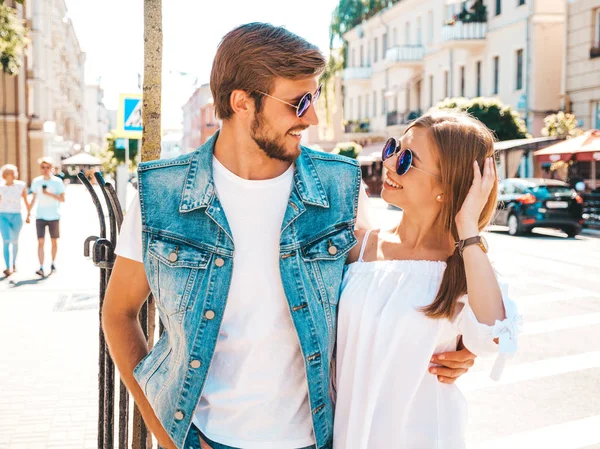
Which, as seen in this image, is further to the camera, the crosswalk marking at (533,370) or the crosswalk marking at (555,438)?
the crosswalk marking at (533,370)

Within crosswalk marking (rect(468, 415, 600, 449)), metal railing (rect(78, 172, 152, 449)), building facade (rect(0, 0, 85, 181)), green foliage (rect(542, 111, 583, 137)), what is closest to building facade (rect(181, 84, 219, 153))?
building facade (rect(0, 0, 85, 181))

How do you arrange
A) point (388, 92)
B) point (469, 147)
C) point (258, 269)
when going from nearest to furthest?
point (258, 269)
point (469, 147)
point (388, 92)

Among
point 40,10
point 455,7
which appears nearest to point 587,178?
point 455,7

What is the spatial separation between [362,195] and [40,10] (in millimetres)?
50600

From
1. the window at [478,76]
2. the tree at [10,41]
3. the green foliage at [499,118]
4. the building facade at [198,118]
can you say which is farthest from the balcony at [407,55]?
the building facade at [198,118]

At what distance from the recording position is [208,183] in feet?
7.17

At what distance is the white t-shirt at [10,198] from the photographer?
1180cm

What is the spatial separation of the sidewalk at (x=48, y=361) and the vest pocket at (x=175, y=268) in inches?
120

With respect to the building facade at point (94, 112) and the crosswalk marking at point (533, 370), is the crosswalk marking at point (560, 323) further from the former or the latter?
the building facade at point (94, 112)

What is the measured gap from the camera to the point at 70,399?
5.65 m

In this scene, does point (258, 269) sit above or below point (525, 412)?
above

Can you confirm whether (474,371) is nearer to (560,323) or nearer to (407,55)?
(560,323)

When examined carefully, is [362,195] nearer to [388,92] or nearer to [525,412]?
[525,412]

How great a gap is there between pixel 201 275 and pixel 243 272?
0.12 meters
